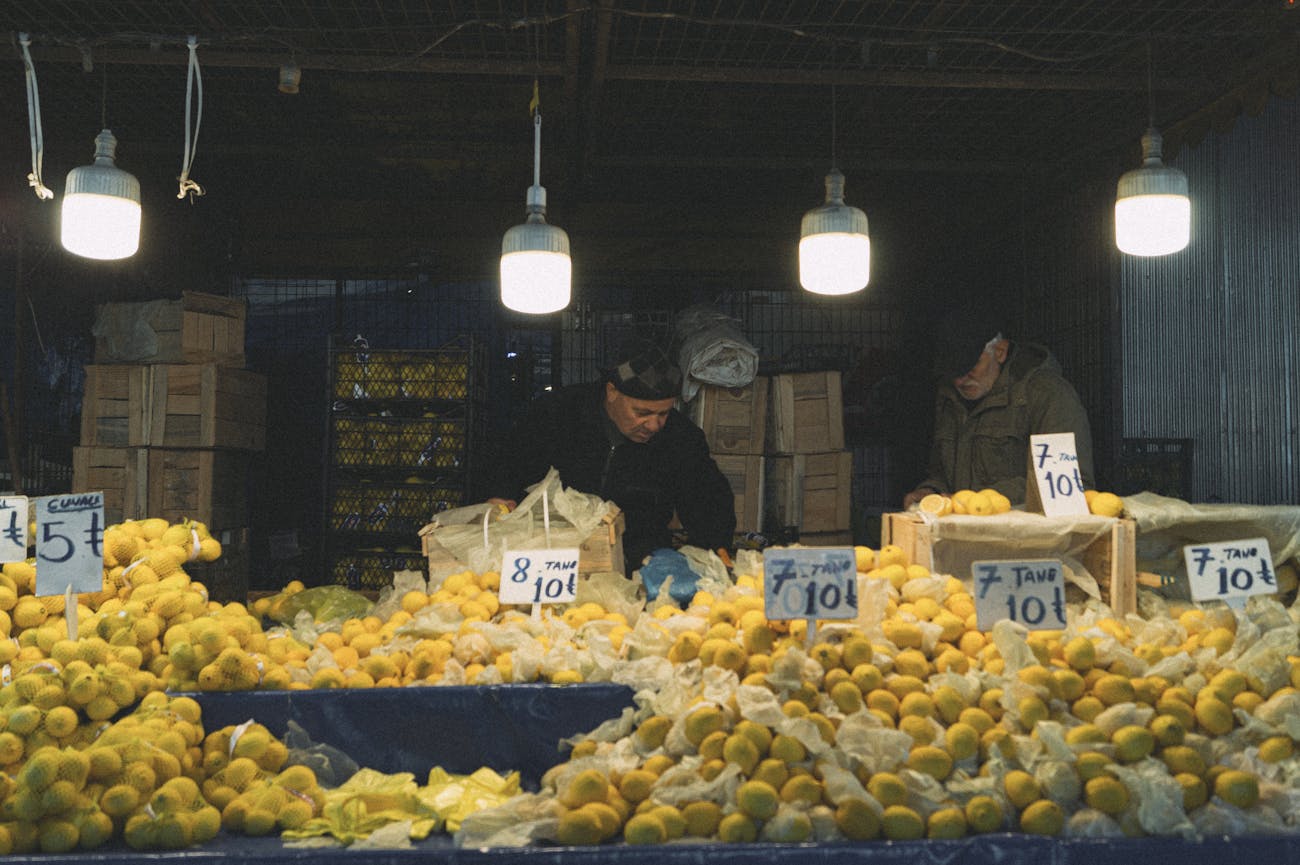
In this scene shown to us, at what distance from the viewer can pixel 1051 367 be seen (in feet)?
14.4

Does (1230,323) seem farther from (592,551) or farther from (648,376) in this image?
(592,551)

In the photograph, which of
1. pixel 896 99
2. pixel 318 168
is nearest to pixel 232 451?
pixel 318 168

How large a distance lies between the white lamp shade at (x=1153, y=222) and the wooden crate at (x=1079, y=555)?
1.33 metres

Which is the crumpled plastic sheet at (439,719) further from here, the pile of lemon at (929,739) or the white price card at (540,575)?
the white price card at (540,575)

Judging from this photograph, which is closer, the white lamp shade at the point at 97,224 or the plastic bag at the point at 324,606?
the white lamp shade at the point at 97,224

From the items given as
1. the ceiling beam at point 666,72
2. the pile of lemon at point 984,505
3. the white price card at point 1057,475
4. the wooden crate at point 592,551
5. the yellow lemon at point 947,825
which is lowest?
the yellow lemon at point 947,825

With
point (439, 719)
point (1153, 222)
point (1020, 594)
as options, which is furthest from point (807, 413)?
point (439, 719)

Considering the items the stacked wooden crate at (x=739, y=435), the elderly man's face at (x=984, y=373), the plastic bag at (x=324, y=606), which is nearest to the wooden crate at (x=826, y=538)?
the stacked wooden crate at (x=739, y=435)

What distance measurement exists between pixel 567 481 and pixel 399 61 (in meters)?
2.27

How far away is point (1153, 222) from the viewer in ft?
11.6

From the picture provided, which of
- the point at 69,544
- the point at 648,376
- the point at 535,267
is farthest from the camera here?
the point at 648,376

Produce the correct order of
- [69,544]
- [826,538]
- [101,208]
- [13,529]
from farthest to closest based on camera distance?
1. [826,538]
2. [101,208]
3. [13,529]
4. [69,544]

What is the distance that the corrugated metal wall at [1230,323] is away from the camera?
620 centimetres

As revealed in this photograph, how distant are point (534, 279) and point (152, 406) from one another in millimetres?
3550
